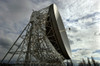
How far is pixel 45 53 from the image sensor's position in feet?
53.6

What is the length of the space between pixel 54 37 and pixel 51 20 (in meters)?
2.81

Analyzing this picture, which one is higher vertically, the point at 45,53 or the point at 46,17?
the point at 46,17

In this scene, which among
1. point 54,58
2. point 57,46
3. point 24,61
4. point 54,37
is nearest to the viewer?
point 24,61

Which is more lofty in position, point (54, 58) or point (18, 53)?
point (18, 53)

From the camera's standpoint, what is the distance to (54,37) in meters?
15.0

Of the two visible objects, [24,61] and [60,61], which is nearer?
[24,61]

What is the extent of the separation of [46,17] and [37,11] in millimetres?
3221

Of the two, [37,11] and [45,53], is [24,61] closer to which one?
[45,53]

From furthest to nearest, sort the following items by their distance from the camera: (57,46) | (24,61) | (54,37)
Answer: (57,46), (54,37), (24,61)

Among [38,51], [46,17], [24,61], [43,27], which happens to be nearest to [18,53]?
[24,61]

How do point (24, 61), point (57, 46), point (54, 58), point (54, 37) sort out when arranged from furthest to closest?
point (54, 58)
point (57, 46)
point (54, 37)
point (24, 61)

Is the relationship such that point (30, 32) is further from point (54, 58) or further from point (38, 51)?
point (54, 58)

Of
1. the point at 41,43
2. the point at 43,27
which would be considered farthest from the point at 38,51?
the point at 43,27

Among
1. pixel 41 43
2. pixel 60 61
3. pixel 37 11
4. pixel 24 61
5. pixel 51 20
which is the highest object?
pixel 37 11
